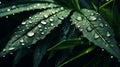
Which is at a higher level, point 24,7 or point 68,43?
point 24,7

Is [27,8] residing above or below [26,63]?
above

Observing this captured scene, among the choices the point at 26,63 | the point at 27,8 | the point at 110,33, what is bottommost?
the point at 26,63

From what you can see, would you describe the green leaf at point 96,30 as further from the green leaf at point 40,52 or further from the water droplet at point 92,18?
the green leaf at point 40,52

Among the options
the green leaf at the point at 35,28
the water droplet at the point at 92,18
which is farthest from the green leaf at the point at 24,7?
the water droplet at the point at 92,18

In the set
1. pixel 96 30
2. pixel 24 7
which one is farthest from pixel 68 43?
pixel 24 7

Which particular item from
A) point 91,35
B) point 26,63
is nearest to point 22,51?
point 26,63

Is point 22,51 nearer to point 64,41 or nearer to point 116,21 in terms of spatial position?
point 64,41

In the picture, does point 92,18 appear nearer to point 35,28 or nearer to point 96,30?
point 96,30
